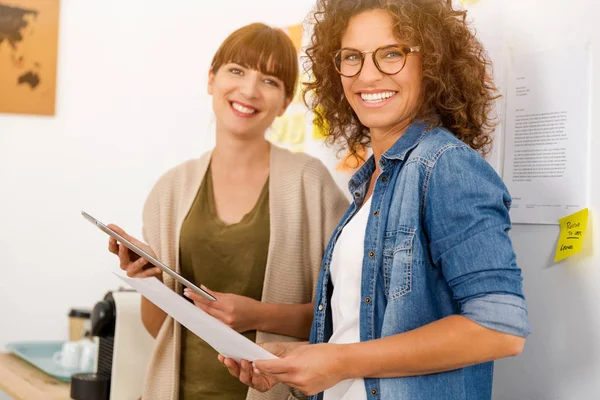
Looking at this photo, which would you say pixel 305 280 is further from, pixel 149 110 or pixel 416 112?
pixel 149 110

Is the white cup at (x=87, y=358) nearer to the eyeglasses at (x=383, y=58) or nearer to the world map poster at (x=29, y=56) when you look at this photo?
the world map poster at (x=29, y=56)

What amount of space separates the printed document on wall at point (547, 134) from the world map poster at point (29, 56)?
1.96 metres

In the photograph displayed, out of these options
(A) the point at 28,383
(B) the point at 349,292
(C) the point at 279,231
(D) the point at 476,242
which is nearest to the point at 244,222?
(C) the point at 279,231

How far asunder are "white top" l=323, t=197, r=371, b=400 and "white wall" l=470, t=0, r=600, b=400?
399mm

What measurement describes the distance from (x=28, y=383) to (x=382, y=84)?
149cm

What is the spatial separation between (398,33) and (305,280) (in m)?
0.72

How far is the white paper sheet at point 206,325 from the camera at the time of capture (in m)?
1.02

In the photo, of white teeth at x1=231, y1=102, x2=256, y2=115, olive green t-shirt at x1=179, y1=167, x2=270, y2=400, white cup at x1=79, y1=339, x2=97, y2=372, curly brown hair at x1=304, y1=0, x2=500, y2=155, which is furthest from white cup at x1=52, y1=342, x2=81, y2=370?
curly brown hair at x1=304, y1=0, x2=500, y2=155

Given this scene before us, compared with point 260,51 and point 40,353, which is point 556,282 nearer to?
point 260,51

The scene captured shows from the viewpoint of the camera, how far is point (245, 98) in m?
1.65

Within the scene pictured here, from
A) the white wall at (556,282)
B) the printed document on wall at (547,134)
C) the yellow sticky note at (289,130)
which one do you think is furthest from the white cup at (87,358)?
the printed document on wall at (547,134)

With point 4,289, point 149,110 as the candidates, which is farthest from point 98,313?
point 149,110

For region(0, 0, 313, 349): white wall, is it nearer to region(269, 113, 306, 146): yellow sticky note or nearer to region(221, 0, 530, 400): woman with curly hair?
region(269, 113, 306, 146): yellow sticky note

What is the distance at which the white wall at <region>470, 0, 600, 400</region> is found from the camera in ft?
3.98
